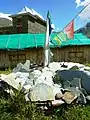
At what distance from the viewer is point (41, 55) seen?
72.5ft

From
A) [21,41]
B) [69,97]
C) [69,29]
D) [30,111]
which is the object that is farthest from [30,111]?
[21,41]

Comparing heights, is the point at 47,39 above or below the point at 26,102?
above

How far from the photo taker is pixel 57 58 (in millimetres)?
22578

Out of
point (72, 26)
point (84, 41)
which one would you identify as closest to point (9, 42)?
point (84, 41)

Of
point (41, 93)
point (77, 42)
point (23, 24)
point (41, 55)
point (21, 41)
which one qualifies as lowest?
point (41, 93)

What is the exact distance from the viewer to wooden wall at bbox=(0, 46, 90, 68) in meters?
22.2

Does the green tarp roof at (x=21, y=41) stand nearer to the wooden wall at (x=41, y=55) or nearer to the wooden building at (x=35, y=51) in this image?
the wooden building at (x=35, y=51)

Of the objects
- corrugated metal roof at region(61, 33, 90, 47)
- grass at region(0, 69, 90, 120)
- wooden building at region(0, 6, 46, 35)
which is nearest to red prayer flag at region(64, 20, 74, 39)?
grass at region(0, 69, 90, 120)

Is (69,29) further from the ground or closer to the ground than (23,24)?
closer to the ground

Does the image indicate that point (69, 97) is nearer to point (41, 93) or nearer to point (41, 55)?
point (41, 93)

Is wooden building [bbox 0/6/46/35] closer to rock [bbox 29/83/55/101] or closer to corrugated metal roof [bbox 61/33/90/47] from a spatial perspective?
corrugated metal roof [bbox 61/33/90/47]

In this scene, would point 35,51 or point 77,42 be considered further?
point 77,42

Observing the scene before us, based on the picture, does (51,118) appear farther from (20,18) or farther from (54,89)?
(20,18)

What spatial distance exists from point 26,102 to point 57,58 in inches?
645
